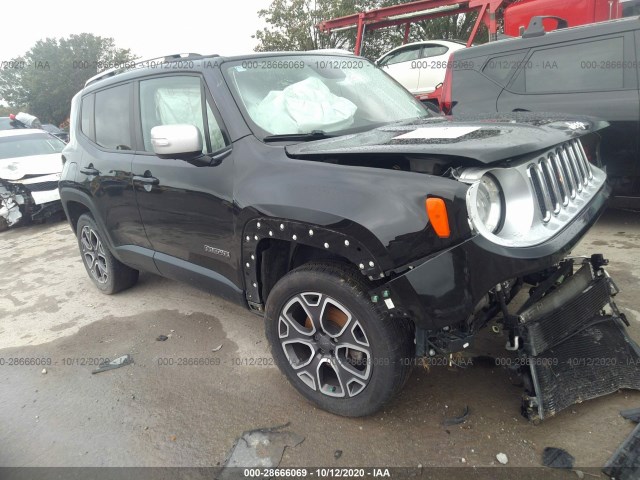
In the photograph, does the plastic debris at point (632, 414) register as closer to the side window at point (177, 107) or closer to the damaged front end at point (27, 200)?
the side window at point (177, 107)

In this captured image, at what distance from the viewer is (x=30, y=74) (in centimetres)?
3431

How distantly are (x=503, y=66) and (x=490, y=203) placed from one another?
384 cm

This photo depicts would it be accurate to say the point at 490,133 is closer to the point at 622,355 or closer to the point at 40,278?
the point at 622,355

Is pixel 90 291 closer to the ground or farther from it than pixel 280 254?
closer to the ground

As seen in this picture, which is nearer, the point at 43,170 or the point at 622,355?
the point at 622,355

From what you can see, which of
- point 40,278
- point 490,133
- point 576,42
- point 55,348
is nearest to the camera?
point 490,133

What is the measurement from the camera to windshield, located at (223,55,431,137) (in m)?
2.72

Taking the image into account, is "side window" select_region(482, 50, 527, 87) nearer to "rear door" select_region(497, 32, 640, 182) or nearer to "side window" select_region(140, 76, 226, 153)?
"rear door" select_region(497, 32, 640, 182)

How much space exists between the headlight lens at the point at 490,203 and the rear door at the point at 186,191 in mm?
1349

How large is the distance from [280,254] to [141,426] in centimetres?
126

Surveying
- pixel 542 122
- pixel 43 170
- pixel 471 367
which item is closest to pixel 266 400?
pixel 471 367

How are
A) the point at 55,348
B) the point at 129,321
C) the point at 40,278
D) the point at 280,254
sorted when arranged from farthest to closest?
the point at 40,278
the point at 129,321
the point at 55,348
the point at 280,254

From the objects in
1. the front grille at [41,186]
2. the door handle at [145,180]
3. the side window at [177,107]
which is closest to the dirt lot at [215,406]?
the door handle at [145,180]

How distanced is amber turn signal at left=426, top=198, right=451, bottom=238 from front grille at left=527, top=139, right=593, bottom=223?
52 centimetres
